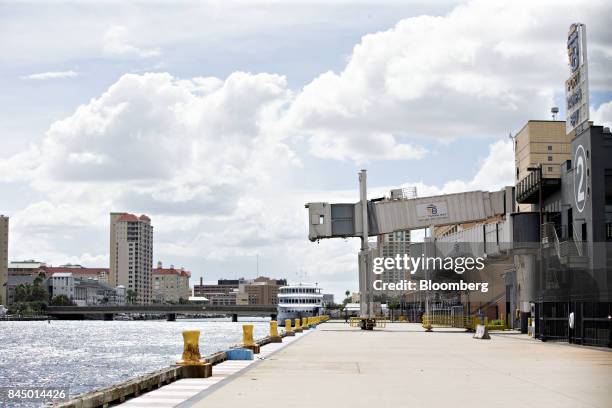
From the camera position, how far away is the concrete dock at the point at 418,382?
18.0 metres

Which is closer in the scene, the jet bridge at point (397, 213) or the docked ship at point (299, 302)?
the jet bridge at point (397, 213)

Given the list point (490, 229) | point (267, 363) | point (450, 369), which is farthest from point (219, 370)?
point (490, 229)

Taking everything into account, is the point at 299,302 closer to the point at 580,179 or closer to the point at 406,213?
the point at 406,213

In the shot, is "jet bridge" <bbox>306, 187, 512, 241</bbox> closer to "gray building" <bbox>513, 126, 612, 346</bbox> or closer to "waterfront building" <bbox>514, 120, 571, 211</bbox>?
"gray building" <bbox>513, 126, 612, 346</bbox>

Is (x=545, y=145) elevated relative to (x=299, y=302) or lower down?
elevated

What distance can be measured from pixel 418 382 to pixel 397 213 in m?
40.2

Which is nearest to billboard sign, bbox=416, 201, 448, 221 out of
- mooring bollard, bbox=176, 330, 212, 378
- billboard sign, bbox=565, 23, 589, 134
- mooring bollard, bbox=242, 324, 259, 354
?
billboard sign, bbox=565, 23, 589, 134

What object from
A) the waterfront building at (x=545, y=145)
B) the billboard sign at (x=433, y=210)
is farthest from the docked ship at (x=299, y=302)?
the billboard sign at (x=433, y=210)

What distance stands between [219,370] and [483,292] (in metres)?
80.7

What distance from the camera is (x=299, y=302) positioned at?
15738 cm

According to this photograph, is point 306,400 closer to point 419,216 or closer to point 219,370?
point 219,370

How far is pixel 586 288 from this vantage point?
47812 mm

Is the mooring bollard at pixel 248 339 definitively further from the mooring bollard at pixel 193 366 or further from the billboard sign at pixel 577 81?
the billboard sign at pixel 577 81

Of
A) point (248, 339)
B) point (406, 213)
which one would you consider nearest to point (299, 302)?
point (406, 213)
